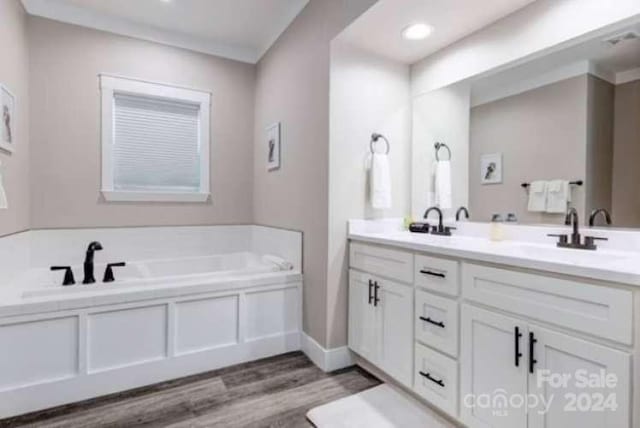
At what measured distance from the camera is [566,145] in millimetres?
1828

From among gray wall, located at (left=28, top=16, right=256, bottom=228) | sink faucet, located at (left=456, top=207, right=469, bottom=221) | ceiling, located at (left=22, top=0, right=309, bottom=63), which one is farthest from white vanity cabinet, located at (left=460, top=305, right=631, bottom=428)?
gray wall, located at (left=28, top=16, right=256, bottom=228)

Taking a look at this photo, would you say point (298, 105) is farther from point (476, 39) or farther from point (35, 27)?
point (35, 27)

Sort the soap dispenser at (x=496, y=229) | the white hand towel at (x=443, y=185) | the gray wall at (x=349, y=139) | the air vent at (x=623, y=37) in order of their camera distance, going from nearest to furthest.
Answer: the air vent at (x=623, y=37), the soap dispenser at (x=496, y=229), the gray wall at (x=349, y=139), the white hand towel at (x=443, y=185)

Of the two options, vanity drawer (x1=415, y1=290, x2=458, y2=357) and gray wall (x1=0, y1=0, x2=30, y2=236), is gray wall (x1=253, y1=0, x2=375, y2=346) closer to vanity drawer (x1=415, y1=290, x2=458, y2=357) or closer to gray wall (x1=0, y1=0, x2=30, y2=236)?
vanity drawer (x1=415, y1=290, x2=458, y2=357)

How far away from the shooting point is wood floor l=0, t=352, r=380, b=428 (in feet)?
5.81

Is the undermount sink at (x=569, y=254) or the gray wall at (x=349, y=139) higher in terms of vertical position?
the gray wall at (x=349, y=139)

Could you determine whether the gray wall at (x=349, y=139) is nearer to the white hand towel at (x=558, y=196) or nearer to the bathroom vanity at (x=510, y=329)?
the bathroom vanity at (x=510, y=329)

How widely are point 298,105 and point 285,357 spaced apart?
6.24 feet

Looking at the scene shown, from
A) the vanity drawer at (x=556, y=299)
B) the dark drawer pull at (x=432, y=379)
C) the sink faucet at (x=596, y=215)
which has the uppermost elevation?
the sink faucet at (x=596, y=215)

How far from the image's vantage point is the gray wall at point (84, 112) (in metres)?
2.67

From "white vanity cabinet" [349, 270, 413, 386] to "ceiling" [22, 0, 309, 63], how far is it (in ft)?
6.98

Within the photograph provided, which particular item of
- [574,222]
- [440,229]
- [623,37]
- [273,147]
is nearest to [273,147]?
[273,147]

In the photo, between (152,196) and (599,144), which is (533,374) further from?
(152,196)

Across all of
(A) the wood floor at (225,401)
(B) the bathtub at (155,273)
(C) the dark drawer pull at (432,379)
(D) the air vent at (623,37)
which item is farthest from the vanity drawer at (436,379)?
(D) the air vent at (623,37)
